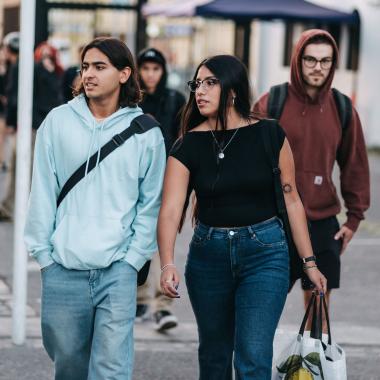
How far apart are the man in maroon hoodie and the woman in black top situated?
76cm

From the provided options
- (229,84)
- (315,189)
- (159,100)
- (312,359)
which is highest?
(229,84)

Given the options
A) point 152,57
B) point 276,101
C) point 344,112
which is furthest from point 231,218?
point 152,57

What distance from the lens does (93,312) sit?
4.50m

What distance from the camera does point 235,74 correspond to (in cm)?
469

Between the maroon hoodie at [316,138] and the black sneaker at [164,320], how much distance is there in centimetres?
170

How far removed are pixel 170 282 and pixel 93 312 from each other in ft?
1.09

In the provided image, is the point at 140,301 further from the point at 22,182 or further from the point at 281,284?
the point at 281,284

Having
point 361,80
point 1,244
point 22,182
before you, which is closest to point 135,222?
point 22,182

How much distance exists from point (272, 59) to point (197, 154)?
22978 mm

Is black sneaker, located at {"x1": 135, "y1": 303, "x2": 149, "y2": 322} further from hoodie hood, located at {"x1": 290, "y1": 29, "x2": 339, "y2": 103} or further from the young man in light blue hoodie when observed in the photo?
the young man in light blue hoodie

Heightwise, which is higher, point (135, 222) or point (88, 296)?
point (135, 222)

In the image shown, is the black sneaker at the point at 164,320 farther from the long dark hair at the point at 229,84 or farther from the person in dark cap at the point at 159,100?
the long dark hair at the point at 229,84

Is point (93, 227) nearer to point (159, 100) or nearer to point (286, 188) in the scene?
point (286, 188)

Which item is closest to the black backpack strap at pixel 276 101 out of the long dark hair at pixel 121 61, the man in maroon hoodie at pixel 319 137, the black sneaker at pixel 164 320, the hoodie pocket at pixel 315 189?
the man in maroon hoodie at pixel 319 137
